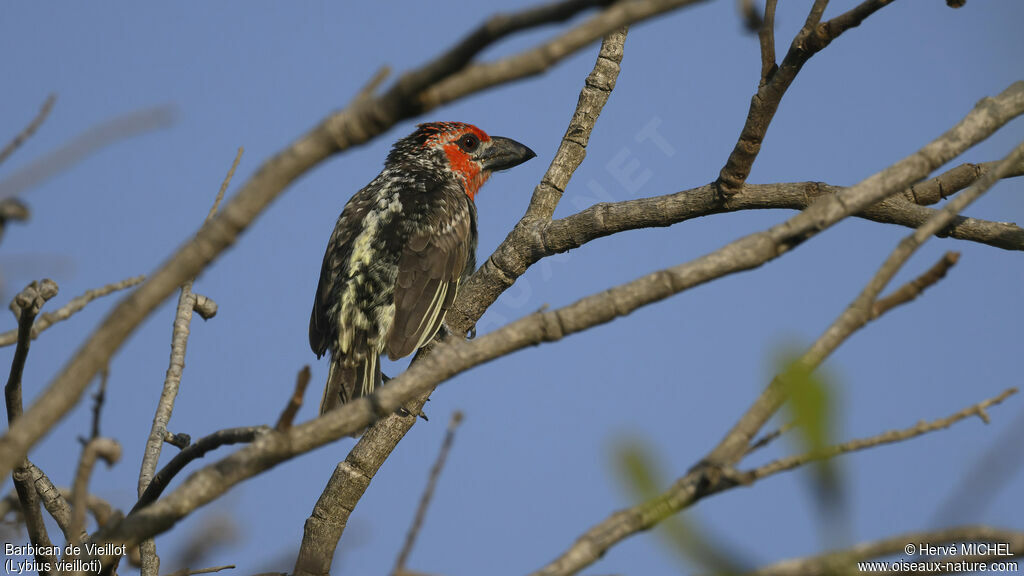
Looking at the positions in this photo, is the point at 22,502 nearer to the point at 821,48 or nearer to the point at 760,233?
the point at 760,233

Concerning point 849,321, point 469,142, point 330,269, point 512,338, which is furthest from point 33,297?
point 469,142

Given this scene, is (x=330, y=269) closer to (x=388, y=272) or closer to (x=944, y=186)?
(x=388, y=272)

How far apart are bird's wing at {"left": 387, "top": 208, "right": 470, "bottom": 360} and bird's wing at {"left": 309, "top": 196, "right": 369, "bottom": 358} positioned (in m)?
0.44

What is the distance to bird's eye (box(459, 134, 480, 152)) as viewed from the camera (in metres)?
7.66

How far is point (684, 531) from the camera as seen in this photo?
1180mm

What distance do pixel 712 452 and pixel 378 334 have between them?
431cm

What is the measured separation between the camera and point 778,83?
3584mm

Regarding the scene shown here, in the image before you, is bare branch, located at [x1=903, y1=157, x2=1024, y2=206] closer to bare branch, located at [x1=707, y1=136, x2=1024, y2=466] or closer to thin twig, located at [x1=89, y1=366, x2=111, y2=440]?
bare branch, located at [x1=707, y1=136, x2=1024, y2=466]

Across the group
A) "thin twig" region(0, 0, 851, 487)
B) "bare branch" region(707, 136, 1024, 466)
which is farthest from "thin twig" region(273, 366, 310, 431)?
"bare branch" region(707, 136, 1024, 466)

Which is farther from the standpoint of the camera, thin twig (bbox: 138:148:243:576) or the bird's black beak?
the bird's black beak

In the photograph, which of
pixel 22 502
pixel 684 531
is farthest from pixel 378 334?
pixel 684 531

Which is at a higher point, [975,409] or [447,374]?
[447,374]

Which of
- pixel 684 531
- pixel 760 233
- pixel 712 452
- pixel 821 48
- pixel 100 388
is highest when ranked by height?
pixel 821 48

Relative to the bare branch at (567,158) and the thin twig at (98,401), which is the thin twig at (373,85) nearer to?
the thin twig at (98,401)
